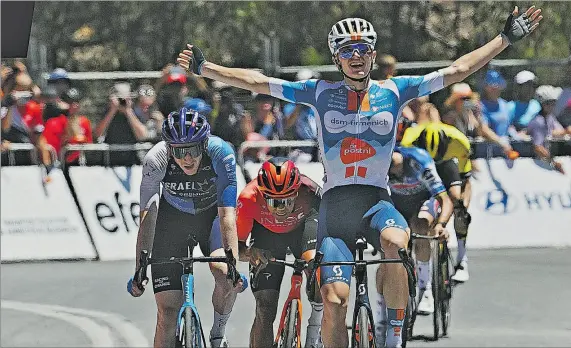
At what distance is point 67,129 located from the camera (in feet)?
49.8

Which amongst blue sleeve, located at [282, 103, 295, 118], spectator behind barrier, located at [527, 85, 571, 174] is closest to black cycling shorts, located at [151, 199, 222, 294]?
blue sleeve, located at [282, 103, 295, 118]

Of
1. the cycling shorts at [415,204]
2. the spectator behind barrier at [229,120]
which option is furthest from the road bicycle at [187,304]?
the spectator behind barrier at [229,120]

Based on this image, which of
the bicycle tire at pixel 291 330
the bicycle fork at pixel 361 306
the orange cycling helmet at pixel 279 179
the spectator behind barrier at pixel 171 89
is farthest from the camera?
the spectator behind barrier at pixel 171 89

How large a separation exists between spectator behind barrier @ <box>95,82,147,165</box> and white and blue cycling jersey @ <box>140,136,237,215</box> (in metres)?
6.89

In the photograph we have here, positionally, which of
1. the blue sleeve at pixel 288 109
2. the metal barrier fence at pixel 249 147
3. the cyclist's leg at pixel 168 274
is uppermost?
the blue sleeve at pixel 288 109

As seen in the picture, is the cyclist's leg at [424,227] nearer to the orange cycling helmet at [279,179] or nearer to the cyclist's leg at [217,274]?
the cyclist's leg at [217,274]

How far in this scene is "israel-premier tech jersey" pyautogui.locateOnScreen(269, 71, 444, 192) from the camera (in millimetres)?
7605

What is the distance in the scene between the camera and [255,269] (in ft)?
26.2

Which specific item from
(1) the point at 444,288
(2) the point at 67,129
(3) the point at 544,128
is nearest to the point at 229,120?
(2) the point at 67,129

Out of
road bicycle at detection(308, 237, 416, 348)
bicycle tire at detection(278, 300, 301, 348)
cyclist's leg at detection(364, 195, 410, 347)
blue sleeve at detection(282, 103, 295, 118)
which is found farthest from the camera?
blue sleeve at detection(282, 103, 295, 118)

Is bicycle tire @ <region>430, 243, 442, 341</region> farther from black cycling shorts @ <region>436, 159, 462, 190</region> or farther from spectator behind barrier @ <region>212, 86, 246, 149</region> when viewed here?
spectator behind barrier @ <region>212, 86, 246, 149</region>

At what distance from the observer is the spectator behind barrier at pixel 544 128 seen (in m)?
15.3

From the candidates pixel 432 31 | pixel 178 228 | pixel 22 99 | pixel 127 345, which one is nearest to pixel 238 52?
pixel 432 31

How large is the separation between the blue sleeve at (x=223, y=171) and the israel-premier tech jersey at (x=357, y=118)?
18.5 inches
